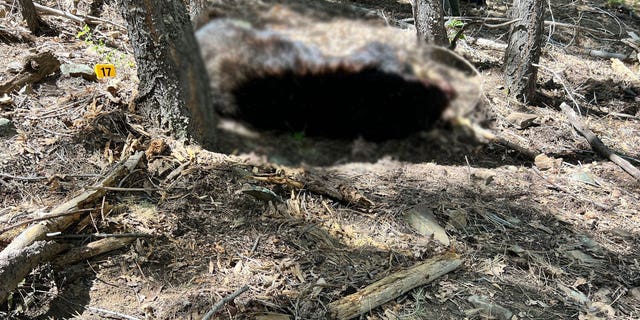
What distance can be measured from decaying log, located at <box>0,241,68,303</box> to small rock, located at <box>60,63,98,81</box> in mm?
2166

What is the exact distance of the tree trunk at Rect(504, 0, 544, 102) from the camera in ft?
18.8

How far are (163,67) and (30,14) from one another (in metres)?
3.11

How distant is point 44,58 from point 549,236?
4.94 m

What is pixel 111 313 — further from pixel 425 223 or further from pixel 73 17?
pixel 73 17

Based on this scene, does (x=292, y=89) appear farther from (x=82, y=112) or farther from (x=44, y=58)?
(x=44, y=58)

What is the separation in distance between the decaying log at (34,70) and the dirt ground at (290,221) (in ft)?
0.25

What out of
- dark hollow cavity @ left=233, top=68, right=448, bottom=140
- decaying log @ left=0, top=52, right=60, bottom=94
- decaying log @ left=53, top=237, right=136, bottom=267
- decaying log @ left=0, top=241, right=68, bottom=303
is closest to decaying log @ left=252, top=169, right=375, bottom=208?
decaying log @ left=53, top=237, right=136, bottom=267

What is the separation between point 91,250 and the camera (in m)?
2.93

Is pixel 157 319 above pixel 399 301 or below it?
above

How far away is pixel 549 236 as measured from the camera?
13.0ft

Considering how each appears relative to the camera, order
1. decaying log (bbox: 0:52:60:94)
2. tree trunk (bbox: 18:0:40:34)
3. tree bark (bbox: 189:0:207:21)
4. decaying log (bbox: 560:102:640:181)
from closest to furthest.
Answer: tree bark (bbox: 189:0:207:21)
decaying log (bbox: 0:52:60:94)
decaying log (bbox: 560:102:640:181)
tree trunk (bbox: 18:0:40:34)

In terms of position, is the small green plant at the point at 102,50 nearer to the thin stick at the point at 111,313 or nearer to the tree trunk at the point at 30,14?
the tree trunk at the point at 30,14

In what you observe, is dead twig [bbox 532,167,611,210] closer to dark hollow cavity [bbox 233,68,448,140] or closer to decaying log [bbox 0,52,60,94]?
dark hollow cavity [bbox 233,68,448,140]

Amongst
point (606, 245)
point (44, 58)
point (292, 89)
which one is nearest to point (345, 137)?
point (292, 89)
